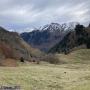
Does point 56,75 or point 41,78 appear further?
point 56,75

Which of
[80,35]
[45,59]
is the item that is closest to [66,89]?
[45,59]

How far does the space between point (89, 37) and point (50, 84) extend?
7683 cm

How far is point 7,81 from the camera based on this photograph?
1019 inches

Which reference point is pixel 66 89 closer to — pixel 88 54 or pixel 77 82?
pixel 77 82

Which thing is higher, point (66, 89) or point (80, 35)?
point (80, 35)

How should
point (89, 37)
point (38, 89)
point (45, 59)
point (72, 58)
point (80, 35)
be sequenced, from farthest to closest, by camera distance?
1. point (80, 35)
2. point (89, 37)
3. point (72, 58)
4. point (45, 59)
5. point (38, 89)

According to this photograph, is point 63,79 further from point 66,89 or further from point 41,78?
point 66,89

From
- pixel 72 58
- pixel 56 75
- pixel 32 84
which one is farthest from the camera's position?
pixel 72 58

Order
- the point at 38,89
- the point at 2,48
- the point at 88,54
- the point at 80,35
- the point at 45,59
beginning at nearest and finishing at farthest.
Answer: the point at 38,89 → the point at 2,48 → the point at 45,59 → the point at 88,54 → the point at 80,35

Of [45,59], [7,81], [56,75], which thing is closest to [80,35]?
[45,59]

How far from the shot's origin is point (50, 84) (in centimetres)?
2698

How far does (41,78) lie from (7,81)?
463cm

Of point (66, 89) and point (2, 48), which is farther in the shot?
point (2, 48)

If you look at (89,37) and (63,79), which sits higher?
(89,37)
